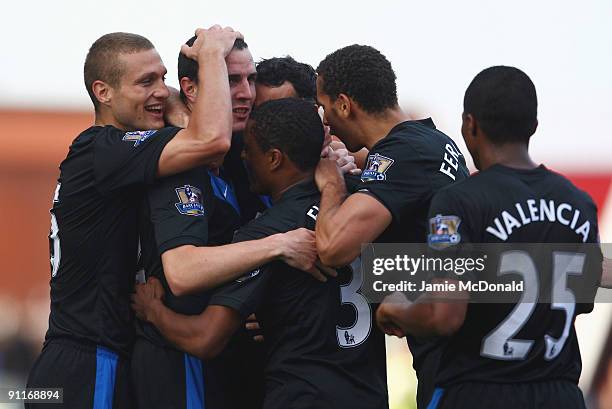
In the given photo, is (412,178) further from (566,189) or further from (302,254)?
(566,189)

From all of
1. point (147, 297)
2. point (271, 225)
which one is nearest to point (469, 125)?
point (271, 225)

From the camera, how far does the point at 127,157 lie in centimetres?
400

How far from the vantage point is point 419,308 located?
3391 millimetres

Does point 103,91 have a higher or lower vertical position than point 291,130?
higher

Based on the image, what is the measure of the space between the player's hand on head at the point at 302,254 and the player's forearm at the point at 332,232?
0.12 ft

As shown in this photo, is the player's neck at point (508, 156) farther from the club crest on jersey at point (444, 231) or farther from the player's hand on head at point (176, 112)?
the player's hand on head at point (176, 112)

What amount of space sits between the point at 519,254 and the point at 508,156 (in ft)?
1.14

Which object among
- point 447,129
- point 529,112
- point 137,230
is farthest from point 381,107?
point 447,129

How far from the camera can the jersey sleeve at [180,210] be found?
12.8 feet

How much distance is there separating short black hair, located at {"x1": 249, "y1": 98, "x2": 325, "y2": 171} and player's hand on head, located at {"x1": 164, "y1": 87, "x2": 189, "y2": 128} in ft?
2.08

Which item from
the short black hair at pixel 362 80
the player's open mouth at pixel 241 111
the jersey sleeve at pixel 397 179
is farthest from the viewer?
the player's open mouth at pixel 241 111

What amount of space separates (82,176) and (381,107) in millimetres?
1254

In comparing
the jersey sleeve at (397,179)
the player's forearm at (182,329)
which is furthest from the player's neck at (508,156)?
the player's forearm at (182,329)

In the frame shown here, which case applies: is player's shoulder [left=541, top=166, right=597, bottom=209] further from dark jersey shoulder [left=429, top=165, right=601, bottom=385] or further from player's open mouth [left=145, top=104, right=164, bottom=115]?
player's open mouth [left=145, top=104, right=164, bottom=115]
